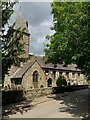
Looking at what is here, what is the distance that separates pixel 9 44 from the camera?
67.3ft

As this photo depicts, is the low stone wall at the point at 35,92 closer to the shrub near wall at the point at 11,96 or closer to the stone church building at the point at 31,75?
the shrub near wall at the point at 11,96

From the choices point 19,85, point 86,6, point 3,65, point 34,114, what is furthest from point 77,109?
point 19,85

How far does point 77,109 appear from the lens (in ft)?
72.8

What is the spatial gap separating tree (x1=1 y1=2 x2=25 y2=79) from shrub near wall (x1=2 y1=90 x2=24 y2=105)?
22.7 ft

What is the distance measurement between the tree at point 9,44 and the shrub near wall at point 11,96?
691 centimetres

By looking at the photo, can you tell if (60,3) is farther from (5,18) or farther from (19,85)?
(19,85)

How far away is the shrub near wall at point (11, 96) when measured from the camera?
26.8 m

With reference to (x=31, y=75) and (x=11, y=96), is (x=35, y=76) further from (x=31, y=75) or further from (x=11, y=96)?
(x=11, y=96)

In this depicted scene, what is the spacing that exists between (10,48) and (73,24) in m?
5.83

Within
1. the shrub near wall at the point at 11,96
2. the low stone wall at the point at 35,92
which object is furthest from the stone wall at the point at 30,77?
the shrub near wall at the point at 11,96

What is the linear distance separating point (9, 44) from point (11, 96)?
9.42 m

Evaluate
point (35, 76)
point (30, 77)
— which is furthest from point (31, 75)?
point (35, 76)

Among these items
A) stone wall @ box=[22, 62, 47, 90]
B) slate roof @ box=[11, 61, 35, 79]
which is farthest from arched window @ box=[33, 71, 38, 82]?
slate roof @ box=[11, 61, 35, 79]

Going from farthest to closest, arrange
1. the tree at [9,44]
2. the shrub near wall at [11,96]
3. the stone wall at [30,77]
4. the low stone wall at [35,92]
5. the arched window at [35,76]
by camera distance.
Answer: the arched window at [35,76]
the stone wall at [30,77]
the low stone wall at [35,92]
the shrub near wall at [11,96]
the tree at [9,44]
